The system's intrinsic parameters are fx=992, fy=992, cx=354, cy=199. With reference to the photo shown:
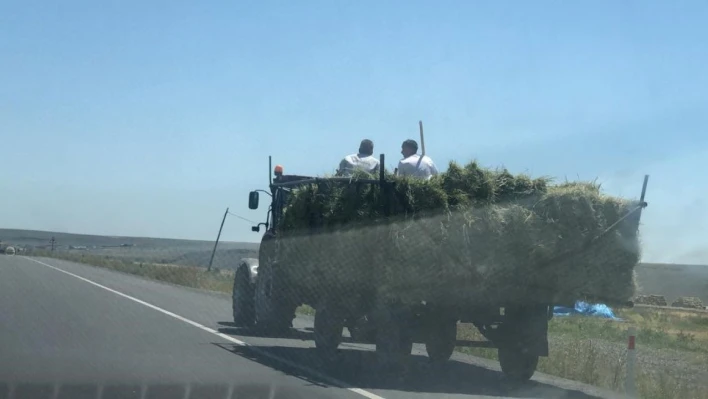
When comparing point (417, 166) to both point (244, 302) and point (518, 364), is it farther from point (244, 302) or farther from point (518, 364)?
point (244, 302)

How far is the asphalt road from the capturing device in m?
10.8

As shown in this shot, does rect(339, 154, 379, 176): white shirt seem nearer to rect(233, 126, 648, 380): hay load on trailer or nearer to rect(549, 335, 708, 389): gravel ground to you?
rect(233, 126, 648, 380): hay load on trailer

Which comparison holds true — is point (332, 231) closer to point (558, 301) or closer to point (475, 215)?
point (475, 215)

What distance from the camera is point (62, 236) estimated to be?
184875mm

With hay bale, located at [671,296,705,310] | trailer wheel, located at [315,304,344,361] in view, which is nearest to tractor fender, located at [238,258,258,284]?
trailer wheel, located at [315,304,344,361]

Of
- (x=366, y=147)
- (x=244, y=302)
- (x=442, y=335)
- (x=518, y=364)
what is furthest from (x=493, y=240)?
(x=244, y=302)

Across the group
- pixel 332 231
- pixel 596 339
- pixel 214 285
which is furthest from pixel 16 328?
pixel 214 285

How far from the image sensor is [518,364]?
13.5 metres

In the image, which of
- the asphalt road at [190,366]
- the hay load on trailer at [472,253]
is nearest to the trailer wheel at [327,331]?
the asphalt road at [190,366]

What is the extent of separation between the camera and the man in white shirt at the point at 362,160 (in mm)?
14710

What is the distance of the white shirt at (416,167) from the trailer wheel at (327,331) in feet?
7.37

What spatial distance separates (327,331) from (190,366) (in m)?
2.53

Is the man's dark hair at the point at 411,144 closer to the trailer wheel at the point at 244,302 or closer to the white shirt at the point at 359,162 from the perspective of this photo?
the white shirt at the point at 359,162

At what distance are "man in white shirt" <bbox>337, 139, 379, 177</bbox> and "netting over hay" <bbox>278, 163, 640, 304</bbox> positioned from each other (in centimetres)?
196
